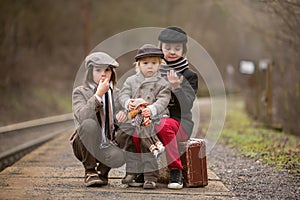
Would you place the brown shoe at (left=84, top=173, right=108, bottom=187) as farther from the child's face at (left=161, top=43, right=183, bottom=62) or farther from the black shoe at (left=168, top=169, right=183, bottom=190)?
the child's face at (left=161, top=43, right=183, bottom=62)

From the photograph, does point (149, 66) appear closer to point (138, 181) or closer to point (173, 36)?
point (173, 36)

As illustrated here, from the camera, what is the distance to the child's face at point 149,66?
16.0 feet

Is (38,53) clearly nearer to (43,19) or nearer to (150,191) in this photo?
(43,19)

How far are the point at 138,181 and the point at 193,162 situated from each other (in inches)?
23.2

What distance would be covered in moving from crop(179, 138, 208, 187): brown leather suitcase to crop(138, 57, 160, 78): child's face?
77 cm

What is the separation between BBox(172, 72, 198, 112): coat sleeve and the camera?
498 centimetres

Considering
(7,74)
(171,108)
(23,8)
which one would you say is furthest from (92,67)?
(23,8)

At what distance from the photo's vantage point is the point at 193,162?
16.4 feet

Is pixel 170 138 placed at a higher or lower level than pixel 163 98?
lower

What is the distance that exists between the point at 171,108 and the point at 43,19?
62.6 ft

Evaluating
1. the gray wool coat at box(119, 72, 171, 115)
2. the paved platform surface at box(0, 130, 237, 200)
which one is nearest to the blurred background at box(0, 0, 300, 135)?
the gray wool coat at box(119, 72, 171, 115)

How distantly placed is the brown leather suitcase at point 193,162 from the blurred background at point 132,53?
2.96m

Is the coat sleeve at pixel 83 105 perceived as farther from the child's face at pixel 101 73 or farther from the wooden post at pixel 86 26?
the wooden post at pixel 86 26

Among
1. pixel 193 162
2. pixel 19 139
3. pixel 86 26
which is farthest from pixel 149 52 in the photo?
pixel 86 26
